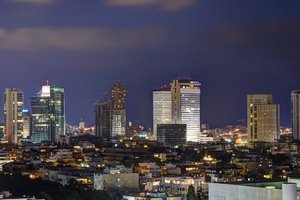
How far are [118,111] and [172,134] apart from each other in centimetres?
1821

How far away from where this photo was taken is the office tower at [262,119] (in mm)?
86812

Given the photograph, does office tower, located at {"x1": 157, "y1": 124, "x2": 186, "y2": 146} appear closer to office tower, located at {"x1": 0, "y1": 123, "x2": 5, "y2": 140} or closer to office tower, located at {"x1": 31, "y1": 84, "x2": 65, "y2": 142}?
office tower, located at {"x1": 31, "y1": 84, "x2": 65, "y2": 142}

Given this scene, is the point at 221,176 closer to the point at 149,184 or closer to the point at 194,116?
the point at 149,184

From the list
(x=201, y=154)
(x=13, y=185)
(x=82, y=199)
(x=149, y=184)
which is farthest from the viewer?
(x=201, y=154)

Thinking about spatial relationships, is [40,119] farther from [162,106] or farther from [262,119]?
[262,119]

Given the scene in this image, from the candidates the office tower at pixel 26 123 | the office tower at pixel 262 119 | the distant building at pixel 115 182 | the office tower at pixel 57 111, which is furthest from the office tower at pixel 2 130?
the distant building at pixel 115 182

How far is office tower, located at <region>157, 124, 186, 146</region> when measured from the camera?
81525 millimetres

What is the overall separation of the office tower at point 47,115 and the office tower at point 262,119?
2182 cm

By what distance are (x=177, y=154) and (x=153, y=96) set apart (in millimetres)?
37660

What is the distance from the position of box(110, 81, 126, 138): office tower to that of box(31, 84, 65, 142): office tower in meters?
7.79

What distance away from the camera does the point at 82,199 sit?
30031 mm

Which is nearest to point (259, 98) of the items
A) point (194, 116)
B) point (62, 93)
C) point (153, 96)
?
point (194, 116)

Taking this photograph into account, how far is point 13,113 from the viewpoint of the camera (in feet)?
287

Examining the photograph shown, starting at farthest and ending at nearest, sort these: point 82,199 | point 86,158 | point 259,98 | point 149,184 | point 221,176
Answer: point 259,98 < point 86,158 < point 221,176 < point 149,184 < point 82,199
